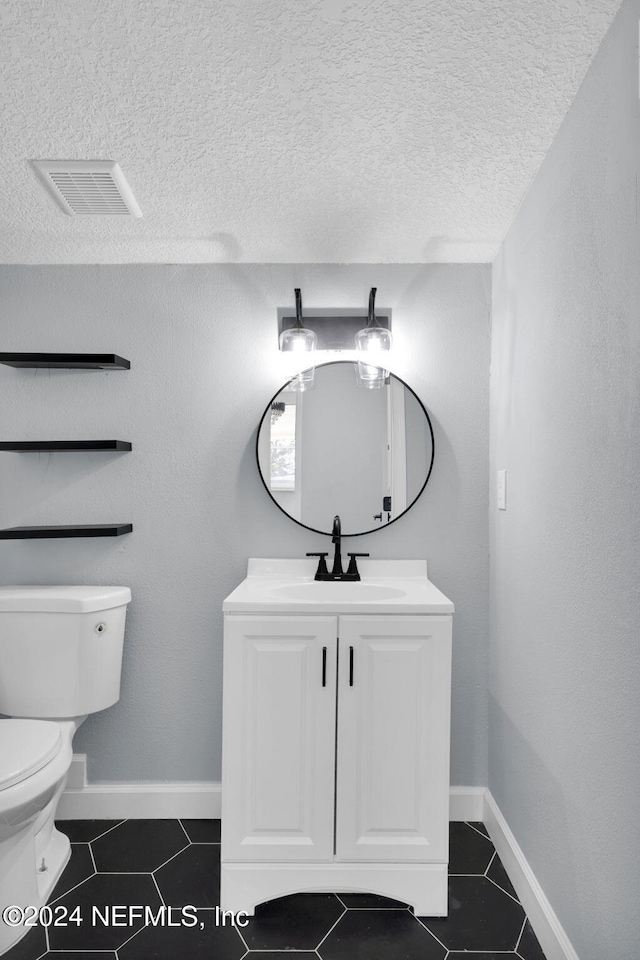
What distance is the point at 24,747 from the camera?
5.44 ft

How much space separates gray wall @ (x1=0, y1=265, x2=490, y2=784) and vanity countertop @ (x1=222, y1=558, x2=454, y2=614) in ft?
0.20

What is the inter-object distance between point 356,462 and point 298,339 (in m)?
0.50

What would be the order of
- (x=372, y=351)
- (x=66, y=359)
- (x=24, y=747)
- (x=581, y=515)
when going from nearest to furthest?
A: (x=581, y=515), (x=24, y=747), (x=66, y=359), (x=372, y=351)

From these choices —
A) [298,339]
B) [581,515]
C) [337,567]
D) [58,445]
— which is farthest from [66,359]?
[581,515]

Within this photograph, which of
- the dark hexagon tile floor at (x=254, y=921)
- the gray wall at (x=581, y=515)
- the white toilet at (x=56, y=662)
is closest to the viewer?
the gray wall at (x=581, y=515)

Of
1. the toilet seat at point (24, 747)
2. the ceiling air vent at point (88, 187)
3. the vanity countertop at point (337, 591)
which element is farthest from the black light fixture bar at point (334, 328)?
the toilet seat at point (24, 747)

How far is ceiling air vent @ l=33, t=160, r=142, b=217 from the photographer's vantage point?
162 cm

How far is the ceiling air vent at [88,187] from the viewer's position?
1.62 metres

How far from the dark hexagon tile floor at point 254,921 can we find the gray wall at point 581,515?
0.20 m

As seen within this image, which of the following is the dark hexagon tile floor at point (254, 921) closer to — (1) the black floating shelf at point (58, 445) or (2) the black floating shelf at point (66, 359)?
(1) the black floating shelf at point (58, 445)

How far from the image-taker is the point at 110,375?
2.29 meters

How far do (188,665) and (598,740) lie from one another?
148 centimetres

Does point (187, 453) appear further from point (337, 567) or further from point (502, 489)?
point (502, 489)

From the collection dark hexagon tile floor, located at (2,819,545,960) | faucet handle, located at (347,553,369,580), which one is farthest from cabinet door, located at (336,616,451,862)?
faucet handle, located at (347,553,369,580)
